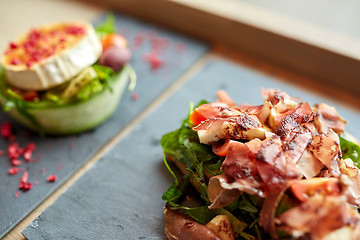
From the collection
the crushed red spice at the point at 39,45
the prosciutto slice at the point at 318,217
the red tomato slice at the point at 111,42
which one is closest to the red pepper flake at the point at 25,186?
the crushed red spice at the point at 39,45

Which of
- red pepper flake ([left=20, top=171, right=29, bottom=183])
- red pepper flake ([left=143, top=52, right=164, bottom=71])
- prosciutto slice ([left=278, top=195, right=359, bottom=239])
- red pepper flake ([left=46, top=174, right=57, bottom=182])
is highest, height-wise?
prosciutto slice ([left=278, top=195, right=359, bottom=239])

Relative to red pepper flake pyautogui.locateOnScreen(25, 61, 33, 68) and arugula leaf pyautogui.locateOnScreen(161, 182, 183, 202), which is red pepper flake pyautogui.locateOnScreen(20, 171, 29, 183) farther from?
arugula leaf pyautogui.locateOnScreen(161, 182, 183, 202)

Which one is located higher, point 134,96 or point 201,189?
point 201,189

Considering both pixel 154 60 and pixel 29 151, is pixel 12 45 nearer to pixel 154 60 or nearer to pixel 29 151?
pixel 29 151

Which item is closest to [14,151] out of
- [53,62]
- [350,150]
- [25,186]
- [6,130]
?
[6,130]

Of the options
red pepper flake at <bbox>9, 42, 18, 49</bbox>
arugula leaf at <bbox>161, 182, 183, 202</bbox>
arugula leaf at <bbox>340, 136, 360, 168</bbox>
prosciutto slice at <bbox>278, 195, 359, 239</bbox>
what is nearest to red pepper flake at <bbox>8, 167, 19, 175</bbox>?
red pepper flake at <bbox>9, 42, 18, 49</bbox>

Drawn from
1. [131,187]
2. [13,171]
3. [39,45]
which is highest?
[39,45]

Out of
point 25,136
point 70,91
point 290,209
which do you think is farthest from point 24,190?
point 290,209

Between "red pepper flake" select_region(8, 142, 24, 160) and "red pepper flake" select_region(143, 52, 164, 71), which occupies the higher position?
"red pepper flake" select_region(143, 52, 164, 71)
